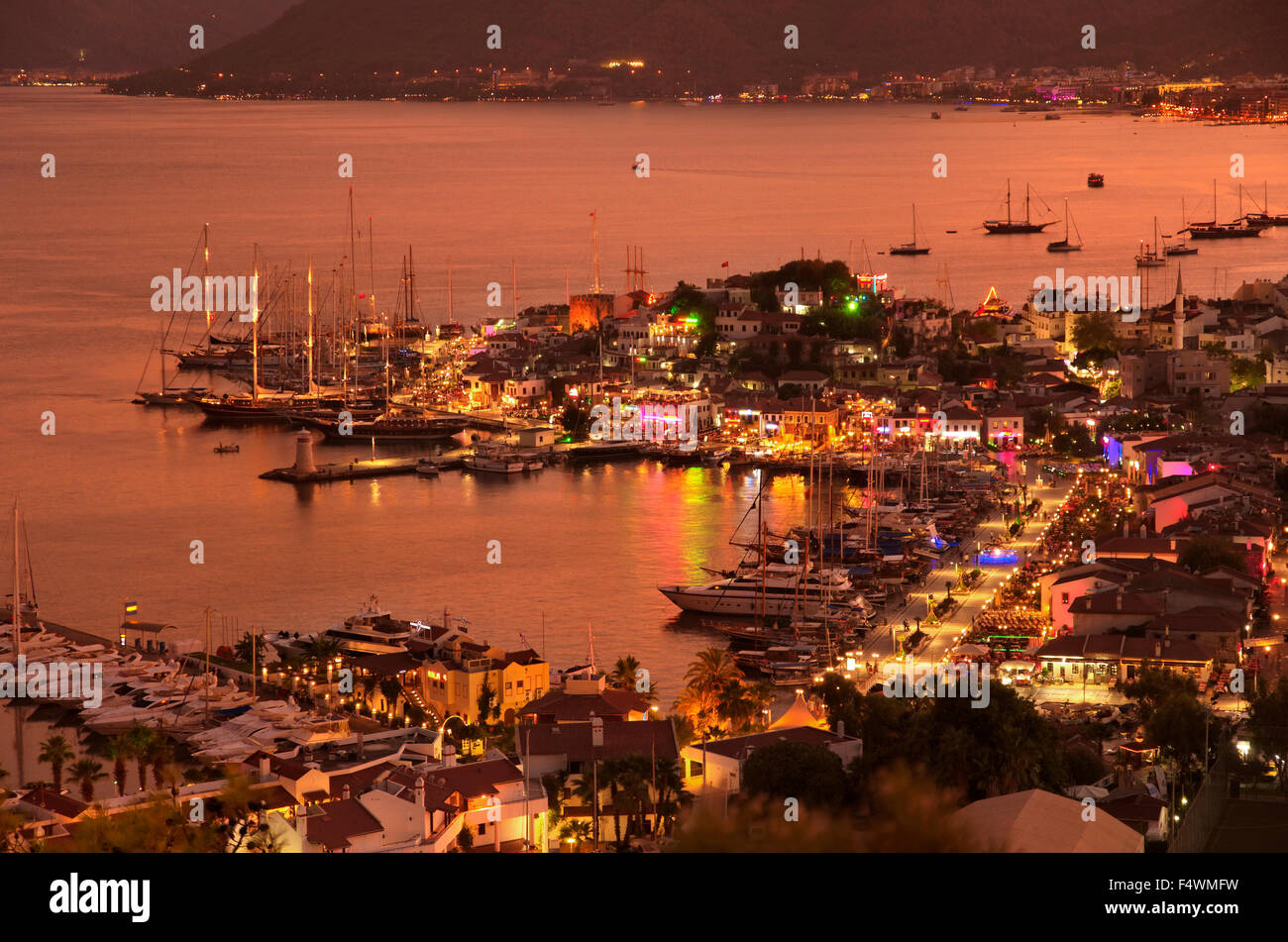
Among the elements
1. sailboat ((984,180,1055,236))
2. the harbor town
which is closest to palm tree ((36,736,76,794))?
the harbor town

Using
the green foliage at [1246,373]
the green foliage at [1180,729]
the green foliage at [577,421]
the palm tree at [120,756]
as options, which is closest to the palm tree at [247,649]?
the palm tree at [120,756]

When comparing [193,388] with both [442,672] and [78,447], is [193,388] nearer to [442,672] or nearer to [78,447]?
[78,447]

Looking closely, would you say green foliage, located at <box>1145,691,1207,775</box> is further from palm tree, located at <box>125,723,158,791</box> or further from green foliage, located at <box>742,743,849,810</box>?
palm tree, located at <box>125,723,158,791</box>

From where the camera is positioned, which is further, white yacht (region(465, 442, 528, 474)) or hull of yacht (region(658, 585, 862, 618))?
white yacht (region(465, 442, 528, 474))

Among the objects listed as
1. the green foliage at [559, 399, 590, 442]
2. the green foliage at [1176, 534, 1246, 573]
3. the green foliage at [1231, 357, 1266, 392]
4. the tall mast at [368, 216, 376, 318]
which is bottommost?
the green foliage at [1176, 534, 1246, 573]

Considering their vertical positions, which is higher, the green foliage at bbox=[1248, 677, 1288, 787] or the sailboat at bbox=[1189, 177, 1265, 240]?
the sailboat at bbox=[1189, 177, 1265, 240]
